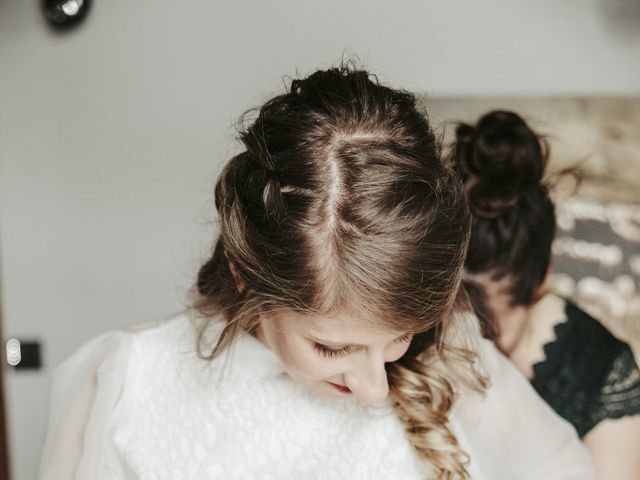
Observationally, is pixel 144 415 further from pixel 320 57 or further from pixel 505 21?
pixel 505 21

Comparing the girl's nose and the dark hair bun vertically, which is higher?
the dark hair bun

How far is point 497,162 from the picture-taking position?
993 mm

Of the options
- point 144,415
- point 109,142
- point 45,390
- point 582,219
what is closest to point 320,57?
point 109,142

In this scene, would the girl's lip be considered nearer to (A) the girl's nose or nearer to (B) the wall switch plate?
(A) the girl's nose

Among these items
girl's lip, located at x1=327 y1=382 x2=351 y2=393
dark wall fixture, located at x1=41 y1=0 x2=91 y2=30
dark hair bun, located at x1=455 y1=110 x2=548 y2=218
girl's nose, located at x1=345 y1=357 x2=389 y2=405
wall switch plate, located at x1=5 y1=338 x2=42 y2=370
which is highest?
dark wall fixture, located at x1=41 y1=0 x2=91 y2=30

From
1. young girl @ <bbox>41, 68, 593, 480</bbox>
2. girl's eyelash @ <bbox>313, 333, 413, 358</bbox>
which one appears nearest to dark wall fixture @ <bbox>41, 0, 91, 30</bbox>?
young girl @ <bbox>41, 68, 593, 480</bbox>

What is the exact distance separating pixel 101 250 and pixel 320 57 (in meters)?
0.48

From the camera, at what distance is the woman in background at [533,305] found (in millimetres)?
987

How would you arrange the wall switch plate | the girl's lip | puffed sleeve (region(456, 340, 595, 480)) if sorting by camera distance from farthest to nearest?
1. the wall switch plate
2. puffed sleeve (region(456, 340, 595, 480))
3. the girl's lip

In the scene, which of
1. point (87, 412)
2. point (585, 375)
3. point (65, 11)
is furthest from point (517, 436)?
point (65, 11)

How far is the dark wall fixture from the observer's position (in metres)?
0.97

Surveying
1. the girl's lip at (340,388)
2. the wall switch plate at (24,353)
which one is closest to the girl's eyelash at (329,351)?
the girl's lip at (340,388)

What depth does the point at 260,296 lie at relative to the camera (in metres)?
0.70

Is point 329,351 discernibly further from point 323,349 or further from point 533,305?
point 533,305
